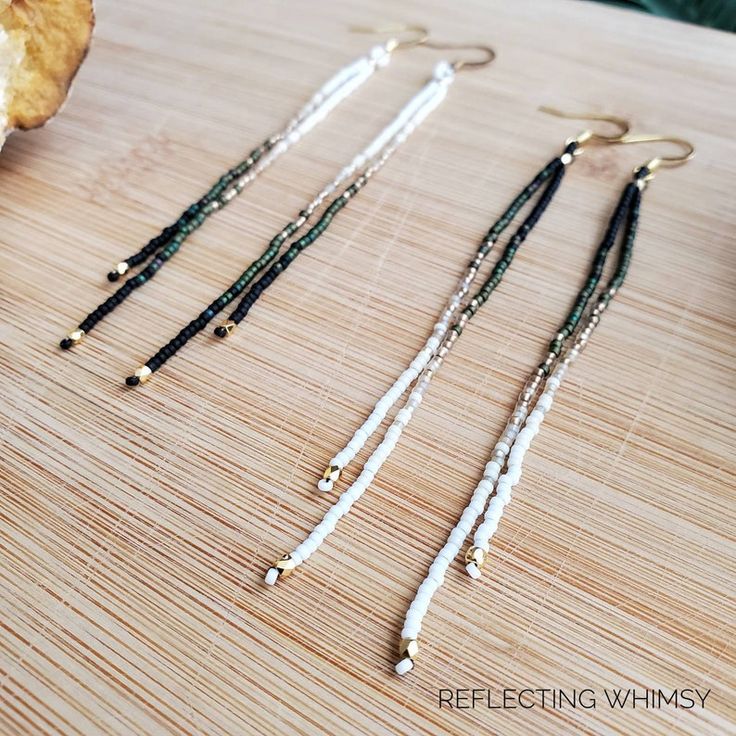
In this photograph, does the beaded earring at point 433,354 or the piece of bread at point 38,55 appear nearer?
the beaded earring at point 433,354

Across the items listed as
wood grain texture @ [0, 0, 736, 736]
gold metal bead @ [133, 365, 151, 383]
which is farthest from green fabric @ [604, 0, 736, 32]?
gold metal bead @ [133, 365, 151, 383]

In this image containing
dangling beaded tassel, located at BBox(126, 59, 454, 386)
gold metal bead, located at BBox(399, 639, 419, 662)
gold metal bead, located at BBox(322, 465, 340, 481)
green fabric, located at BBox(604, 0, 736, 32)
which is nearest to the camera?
gold metal bead, located at BBox(399, 639, 419, 662)

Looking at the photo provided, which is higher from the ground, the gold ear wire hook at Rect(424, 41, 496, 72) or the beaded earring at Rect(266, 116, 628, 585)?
the gold ear wire hook at Rect(424, 41, 496, 72)

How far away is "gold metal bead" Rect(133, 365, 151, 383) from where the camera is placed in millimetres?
831

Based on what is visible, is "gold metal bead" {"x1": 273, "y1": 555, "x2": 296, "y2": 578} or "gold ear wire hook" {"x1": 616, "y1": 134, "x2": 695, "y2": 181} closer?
"gold metal bead" {"x1": 273, "y1": 555, "x2": 296, "y2": 578}

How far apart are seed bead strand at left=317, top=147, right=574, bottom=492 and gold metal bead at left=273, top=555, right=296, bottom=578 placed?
0.09 metres

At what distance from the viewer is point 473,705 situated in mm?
618

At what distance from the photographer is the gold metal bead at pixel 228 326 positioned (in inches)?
34.7

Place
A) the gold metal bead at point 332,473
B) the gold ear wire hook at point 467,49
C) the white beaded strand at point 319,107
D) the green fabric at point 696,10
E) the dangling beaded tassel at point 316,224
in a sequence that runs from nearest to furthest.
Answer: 1. the gold metal bead at point 332,473
2. the dangling beaded tassel at point 316,224
3. the white beaded strand at point 319,107
4. the gold ear wire hook at point 467,49
5. the green fabric at point 696,10

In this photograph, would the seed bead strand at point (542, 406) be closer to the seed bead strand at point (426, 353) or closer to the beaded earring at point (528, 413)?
the beaded earring at point (528, 413)

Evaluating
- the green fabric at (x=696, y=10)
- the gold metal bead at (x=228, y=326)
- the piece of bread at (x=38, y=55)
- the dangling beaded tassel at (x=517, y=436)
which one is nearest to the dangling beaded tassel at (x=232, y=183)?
the gold metal bead at (x=228, y=326)

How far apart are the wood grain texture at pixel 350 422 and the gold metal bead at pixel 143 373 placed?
0.01 metres

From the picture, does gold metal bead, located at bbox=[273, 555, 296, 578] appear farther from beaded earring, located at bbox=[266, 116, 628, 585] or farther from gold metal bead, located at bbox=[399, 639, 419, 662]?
gold metal bead, located at bbox=[399, 639, 419, 662]

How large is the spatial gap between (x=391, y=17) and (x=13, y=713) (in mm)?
1294
